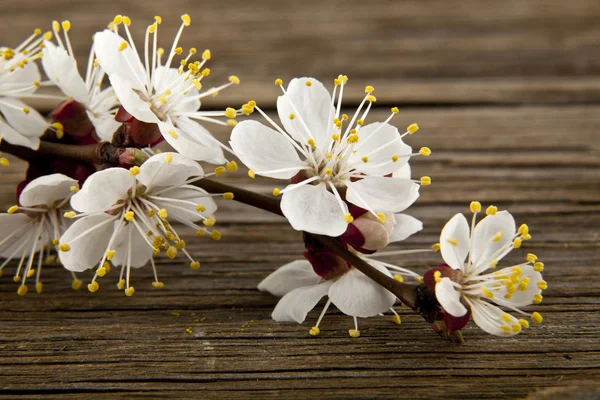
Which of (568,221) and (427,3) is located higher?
(427,3)

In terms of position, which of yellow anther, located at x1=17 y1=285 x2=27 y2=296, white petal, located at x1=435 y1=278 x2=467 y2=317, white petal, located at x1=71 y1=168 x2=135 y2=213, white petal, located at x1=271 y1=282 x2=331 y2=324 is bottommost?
yellow anther, located at x1=17 y1=285 x2=27 y2=296

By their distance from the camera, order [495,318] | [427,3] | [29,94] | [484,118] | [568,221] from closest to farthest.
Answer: [495,318], [29,94], [568,221], [484,118], [427,3]

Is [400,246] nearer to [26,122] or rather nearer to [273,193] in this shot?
[273,193]

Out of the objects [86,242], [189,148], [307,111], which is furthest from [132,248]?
[307,111]

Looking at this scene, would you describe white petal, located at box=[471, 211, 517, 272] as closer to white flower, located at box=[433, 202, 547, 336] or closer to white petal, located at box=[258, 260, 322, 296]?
white flower, located at box=[433, 202, 547, 336]

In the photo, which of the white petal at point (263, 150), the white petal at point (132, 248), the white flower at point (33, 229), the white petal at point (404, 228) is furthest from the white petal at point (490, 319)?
the white flower at point (33, 229)

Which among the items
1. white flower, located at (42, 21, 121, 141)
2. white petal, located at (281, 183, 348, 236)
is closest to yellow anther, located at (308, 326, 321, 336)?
white petal, located at (281, 183, 348, 236)

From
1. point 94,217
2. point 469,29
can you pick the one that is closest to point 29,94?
point 94,217

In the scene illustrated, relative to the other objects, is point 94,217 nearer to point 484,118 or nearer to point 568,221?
point 568,221

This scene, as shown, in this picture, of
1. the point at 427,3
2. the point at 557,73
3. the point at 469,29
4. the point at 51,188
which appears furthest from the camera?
the point at 427,3
